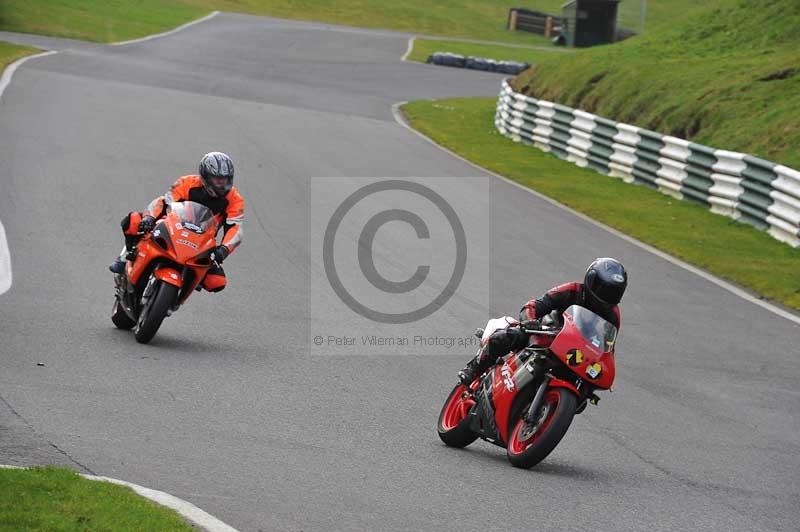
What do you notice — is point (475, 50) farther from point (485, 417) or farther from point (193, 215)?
point (485, 417)

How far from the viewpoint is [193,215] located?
11.4 m

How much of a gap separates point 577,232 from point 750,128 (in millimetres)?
6644

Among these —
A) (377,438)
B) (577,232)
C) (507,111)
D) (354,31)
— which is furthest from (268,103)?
(354,31)

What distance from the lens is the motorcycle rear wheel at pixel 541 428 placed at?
815 centimetres

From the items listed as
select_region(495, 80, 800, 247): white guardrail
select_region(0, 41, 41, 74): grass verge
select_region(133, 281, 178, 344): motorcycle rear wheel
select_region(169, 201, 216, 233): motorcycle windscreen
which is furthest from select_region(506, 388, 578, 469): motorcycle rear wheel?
select_region(0, 41, 41, 74): grass verge

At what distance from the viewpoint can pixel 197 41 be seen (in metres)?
49.5

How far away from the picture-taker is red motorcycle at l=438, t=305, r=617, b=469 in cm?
829

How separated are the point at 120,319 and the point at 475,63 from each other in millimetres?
41805

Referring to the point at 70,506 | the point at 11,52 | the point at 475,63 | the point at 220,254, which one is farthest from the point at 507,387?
the point at 475,63

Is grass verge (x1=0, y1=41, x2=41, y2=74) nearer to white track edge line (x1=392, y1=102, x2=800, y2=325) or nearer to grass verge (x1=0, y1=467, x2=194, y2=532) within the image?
white track edge line (x1=392, y1=102, x2=800, y2=325)

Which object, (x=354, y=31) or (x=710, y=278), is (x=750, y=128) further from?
(x=354, y=31)

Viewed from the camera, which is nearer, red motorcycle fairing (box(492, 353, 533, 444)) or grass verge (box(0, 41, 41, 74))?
red motorcycle fairing (box(492, 353, 533, 444))

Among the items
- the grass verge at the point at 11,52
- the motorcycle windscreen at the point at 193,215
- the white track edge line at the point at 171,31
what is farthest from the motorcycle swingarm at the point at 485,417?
the white track edge line at the point at 171,31

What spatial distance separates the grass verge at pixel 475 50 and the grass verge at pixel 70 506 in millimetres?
47482
